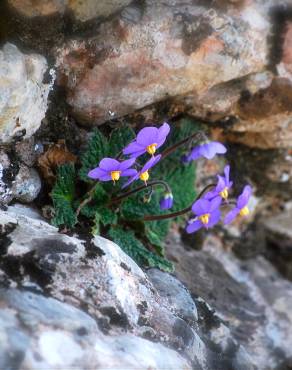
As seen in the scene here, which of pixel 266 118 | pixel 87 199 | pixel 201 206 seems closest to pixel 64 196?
pixel 87 199

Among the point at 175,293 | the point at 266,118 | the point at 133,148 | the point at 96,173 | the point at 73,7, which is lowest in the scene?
the point at 175,293

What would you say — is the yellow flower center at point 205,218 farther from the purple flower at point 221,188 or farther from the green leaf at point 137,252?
the green leaf at point 137,252

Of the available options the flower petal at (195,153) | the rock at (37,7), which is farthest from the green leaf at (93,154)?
the rock at (37,7)

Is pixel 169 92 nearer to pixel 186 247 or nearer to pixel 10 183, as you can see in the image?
pixel 10 183

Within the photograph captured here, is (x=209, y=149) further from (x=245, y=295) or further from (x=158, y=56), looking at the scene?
(x=245, y=295)

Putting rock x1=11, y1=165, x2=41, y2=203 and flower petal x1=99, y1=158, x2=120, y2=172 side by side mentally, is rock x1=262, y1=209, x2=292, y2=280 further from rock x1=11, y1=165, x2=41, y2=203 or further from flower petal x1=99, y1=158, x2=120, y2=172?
rock x1=11, y1=165, x2=41, y2=203

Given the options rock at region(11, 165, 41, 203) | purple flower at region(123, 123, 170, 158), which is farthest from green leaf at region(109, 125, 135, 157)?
rock at region(11, 165, 41, 203)
